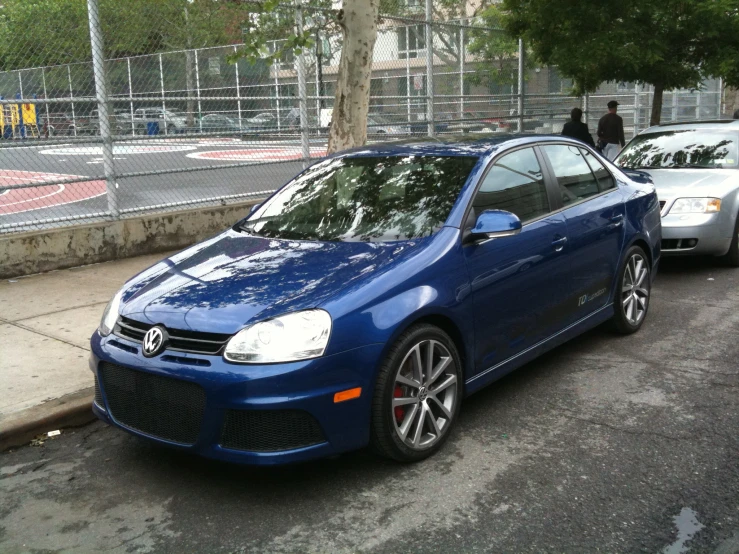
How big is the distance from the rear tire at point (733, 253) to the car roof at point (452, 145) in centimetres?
387

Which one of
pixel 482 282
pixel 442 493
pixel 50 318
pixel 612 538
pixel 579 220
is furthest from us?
pixel 50 318

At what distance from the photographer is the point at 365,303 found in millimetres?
3914

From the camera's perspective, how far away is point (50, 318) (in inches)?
273

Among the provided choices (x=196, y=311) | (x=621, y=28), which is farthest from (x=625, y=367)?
(x=621, y=28)

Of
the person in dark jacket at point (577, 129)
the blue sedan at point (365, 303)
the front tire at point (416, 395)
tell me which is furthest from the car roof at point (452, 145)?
the person in dark jacket at point (577, 129)

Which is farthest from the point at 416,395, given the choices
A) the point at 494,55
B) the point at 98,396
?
the point at 494,55

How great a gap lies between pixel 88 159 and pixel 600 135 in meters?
10.4

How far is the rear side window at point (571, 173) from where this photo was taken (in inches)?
222

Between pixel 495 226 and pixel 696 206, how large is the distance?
4.77 metres

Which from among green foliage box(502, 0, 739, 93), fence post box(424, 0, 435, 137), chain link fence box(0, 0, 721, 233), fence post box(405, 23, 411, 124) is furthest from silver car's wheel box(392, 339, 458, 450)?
green foliage box(502, 0, 739, 93)

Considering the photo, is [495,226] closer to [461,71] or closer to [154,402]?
[154,402]

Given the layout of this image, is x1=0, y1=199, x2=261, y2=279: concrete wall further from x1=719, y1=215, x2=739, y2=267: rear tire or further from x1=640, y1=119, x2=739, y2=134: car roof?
x1=719, y1=215, x2=739, y2=267: rear tire

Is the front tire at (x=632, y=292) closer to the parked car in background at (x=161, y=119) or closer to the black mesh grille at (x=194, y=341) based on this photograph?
the black mesh grille at (x=194, y=341)

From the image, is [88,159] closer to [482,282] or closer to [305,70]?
[305,70]
